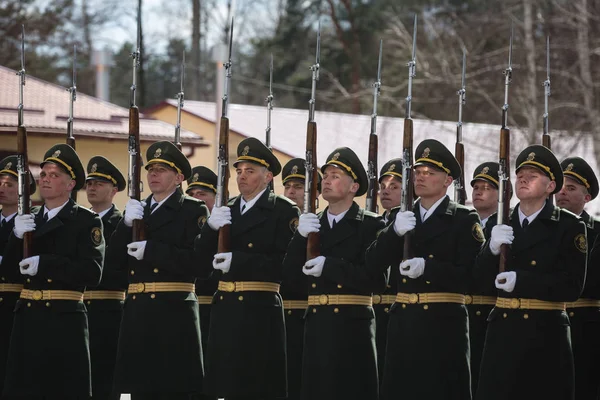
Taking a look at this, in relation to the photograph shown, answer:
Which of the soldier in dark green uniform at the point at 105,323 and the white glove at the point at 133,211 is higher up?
the white glove at the point at 133,211

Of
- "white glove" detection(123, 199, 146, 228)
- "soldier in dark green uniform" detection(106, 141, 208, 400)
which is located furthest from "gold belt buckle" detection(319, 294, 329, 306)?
"white glove" detection(123, 199, 146, 228)

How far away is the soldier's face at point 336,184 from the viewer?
9.80 metres

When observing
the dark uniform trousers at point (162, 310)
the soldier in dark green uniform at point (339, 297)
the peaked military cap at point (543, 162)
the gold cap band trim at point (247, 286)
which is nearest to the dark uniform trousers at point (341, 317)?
the soldier in dark green uniform at point (339, 297)

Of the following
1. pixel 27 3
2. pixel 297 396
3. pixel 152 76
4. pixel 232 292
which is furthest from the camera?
pixel 152 76

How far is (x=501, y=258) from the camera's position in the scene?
880cm

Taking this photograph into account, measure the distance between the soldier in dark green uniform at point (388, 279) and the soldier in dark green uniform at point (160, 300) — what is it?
64.7 inches

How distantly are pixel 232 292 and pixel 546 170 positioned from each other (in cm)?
267

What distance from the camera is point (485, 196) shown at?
37.6 ft

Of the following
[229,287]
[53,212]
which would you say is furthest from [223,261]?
[53,212]

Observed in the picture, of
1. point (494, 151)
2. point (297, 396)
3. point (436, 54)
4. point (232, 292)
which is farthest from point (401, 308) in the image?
point (436, 54)

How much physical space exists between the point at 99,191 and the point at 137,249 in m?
1.80

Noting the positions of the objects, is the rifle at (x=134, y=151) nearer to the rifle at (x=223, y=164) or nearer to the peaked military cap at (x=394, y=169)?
the rifle at (x=223, y=164)

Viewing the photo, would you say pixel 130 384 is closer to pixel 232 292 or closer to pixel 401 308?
pixel 232 292

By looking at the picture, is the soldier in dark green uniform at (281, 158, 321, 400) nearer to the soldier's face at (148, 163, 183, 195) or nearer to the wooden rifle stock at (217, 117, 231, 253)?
the wooden rifle stock at (217, 117, 231, 253)
